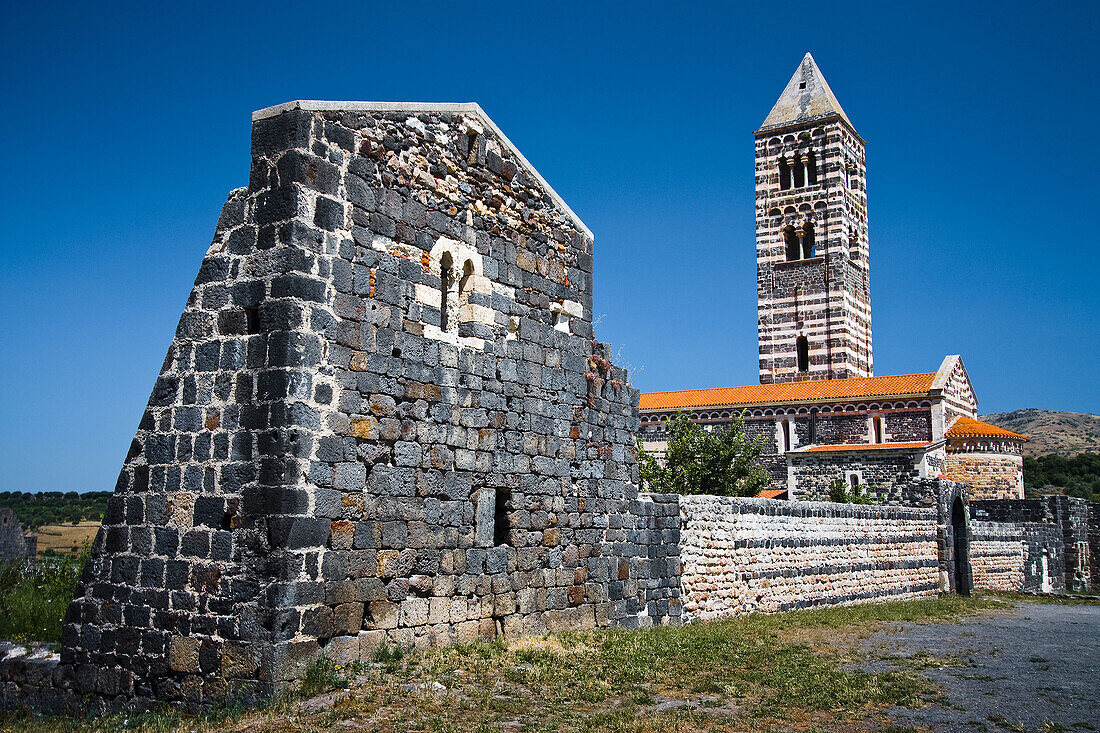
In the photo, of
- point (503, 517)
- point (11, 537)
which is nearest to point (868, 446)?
point (11, 537)

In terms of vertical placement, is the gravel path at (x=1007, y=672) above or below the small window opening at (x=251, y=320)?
below

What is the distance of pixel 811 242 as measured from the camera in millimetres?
51031

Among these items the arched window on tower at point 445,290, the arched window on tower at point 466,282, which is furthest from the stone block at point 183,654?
the arched window on tower at point 466,282

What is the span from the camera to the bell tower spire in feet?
160

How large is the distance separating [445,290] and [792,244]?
45.1m

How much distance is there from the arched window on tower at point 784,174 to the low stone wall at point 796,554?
3221 centimetres

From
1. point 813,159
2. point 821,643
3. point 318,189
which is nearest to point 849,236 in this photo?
point 813,159

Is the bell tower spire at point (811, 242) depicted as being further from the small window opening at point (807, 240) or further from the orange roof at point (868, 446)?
the orange roof at point (868, 446)

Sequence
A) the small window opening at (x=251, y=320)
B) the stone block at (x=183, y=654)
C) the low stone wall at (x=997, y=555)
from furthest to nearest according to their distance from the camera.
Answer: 1. the low stone wall at (x=997, y=555)
2. the small window opening at (x=251, y=320)
3. the stone block at (x=183, y=654)

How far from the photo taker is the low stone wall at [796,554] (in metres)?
13.6

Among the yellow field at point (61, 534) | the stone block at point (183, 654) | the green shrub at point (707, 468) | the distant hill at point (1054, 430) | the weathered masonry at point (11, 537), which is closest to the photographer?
the stone block at point (183, 654)

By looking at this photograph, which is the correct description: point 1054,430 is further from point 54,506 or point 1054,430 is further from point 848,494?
point 54,506

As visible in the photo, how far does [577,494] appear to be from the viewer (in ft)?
35.6

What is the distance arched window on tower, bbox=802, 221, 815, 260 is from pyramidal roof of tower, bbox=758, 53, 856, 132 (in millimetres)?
5859
